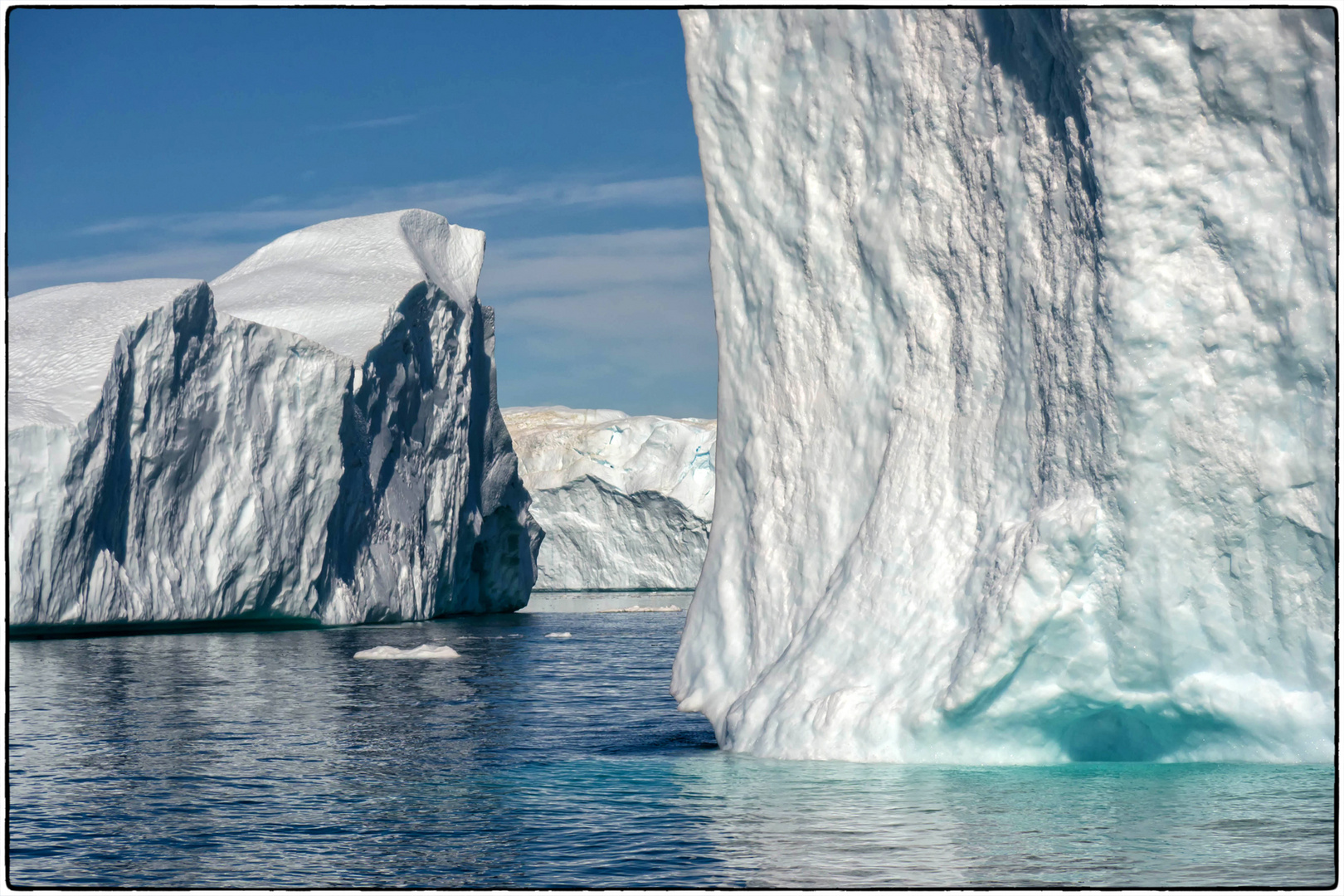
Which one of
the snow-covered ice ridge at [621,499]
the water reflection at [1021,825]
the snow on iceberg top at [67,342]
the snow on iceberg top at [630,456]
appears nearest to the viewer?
the water reflection at [1021,825]

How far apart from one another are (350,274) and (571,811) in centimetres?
2624

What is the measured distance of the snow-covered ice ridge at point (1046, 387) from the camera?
24.3 feet

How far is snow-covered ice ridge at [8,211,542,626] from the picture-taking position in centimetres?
2325

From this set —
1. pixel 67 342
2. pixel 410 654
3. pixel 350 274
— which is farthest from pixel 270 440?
pixel 410 654

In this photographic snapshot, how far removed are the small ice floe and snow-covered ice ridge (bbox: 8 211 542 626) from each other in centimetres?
524

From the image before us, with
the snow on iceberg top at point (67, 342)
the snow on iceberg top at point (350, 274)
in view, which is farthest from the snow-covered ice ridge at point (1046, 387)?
the snow on iceberg top at point (350, 274)

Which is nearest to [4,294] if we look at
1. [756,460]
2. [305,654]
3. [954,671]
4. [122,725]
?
[954,671]

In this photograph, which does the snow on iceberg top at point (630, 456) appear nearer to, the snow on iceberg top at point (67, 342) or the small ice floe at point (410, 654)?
the snow on iceberg top at point (67, 342)

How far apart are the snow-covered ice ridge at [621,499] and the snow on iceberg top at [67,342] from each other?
84.8 feet

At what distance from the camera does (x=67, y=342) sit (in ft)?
79.7

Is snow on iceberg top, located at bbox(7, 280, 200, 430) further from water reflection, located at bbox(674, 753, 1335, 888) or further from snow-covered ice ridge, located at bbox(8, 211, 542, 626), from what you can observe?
water reflection, located at bbox(674, 753, 1335, 888)

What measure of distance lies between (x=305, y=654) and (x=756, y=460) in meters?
12.7

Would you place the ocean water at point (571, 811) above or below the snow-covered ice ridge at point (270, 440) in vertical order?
below

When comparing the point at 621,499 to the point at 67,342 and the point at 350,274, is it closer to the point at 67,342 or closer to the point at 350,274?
the point at 350,274
